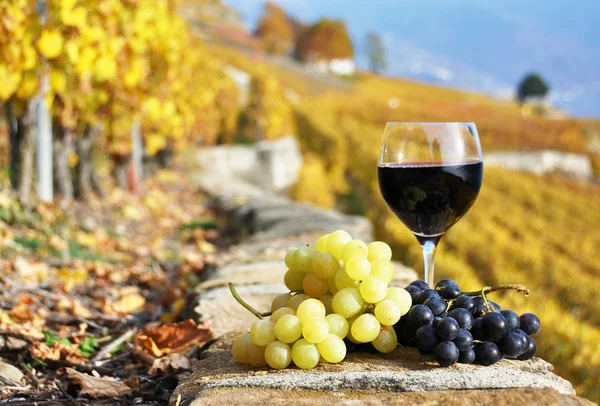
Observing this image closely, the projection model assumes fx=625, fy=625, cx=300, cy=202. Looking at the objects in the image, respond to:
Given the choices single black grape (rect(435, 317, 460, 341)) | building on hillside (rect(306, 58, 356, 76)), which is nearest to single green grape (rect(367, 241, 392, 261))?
single black grape (rect(435, 317, 460, 341))

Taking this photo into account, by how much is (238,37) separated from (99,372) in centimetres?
6314

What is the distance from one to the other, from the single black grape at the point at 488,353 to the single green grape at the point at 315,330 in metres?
0.34

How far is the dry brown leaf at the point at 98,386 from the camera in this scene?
4.91 feet

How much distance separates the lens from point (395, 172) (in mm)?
1691

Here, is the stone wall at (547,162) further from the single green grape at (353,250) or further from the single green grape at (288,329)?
the single green grape at (288,329)

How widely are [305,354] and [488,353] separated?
0.40m

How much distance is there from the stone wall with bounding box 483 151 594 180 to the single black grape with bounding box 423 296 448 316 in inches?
947

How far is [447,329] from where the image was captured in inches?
52.0

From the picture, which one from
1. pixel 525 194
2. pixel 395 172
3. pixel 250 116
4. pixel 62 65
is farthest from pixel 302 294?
pixel 250 116

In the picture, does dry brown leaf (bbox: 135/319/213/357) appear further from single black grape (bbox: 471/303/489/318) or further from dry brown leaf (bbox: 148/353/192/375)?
single black grape (bbox: 471/303/489/318)

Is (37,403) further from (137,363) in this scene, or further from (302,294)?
(302,294)

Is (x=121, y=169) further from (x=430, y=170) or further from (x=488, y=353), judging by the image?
(x=488, y=353)

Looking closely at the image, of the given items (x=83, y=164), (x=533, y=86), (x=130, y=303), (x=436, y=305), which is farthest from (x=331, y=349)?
(x=533, y=86)

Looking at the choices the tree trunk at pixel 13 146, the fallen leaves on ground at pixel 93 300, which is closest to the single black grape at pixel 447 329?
the fallen leaves on ground at pixel 93 300
